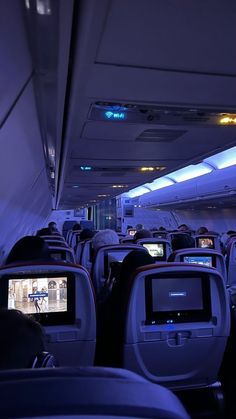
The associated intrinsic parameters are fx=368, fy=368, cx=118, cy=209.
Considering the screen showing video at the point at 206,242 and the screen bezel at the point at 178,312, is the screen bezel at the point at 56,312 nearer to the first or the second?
the screen bezel at the point at 178,312

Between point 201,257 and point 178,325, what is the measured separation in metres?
2.71

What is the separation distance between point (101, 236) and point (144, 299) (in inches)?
145

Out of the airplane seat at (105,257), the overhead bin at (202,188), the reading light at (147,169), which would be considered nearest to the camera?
the airplane seat at (105,257)

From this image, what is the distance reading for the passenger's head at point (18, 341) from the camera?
0.98 metres

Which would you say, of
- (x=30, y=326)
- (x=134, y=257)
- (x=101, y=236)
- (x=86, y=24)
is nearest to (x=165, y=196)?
(x=101, y=236)

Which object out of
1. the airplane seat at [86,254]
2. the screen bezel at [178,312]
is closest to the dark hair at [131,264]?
the screen bezel at [178,312]

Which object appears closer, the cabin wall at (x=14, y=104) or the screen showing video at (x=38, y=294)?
the cabin wall at (x=14, y=104)

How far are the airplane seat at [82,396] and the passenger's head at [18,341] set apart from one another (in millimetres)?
297

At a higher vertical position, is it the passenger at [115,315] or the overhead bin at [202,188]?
the overhead bin at [202,188]

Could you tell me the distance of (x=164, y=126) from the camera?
464 cm

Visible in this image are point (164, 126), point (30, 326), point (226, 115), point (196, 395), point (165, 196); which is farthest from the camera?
point (165, 196)

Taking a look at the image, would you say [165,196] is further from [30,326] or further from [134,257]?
[30,326]

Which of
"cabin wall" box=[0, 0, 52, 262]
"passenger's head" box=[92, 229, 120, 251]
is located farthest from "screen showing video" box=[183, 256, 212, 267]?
"cabin wall" box=[0, 0, 52, 262]

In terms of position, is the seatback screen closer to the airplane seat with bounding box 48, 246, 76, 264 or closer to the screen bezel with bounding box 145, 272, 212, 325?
the screen bezel with bounding box 145, 272, 212, 325
